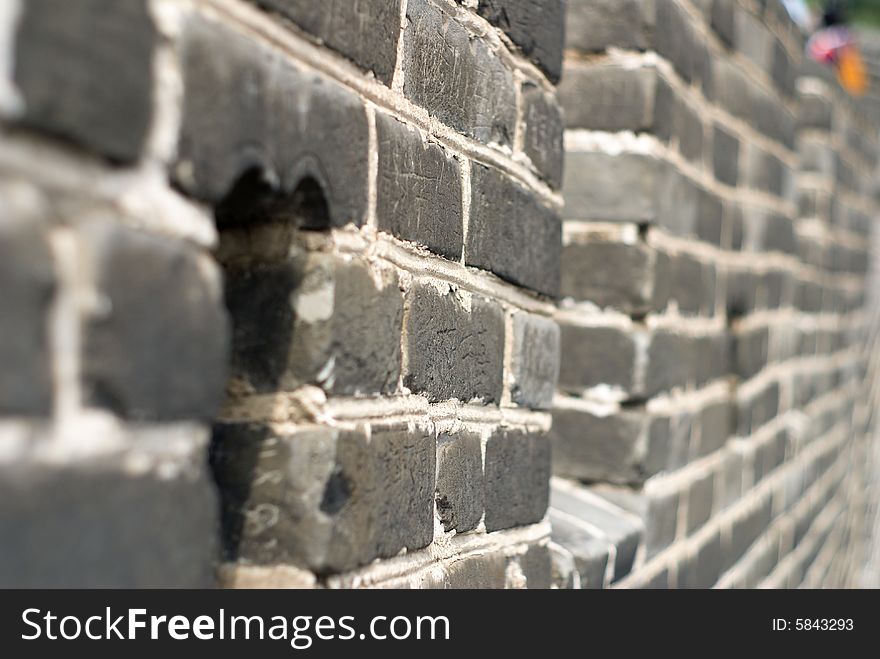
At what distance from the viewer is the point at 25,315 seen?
66cm

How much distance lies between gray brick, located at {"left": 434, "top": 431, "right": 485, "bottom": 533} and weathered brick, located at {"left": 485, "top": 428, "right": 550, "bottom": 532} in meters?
0.04

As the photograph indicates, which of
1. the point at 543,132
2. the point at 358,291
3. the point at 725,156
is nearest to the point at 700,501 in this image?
the point at 725,156

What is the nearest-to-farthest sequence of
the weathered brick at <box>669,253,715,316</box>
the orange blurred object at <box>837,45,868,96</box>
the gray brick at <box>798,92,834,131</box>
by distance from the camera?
the weathered brick at <box>669,253,715,316</box> → the gray brick at <box>798,92,834,131</box> → the orange blurred object at <box>837,45,868,96</box>

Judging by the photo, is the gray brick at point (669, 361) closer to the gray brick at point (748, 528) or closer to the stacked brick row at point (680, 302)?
the stacked brick row at point (680, 302)

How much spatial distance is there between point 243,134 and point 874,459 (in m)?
6.27

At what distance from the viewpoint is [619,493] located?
2398 millimetres

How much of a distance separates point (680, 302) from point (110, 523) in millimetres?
2035

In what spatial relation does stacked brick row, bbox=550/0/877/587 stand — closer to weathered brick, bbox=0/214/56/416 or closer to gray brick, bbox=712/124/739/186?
gray brick, bbox=712/124/739/186

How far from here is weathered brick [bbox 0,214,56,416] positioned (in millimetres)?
651

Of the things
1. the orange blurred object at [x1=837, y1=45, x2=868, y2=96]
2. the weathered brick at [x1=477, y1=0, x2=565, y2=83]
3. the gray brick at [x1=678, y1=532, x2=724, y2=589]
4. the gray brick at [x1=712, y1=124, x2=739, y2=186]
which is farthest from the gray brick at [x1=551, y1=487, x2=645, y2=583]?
the orange blurred object at [x1=837, y1=45, x2=868, y2=96]

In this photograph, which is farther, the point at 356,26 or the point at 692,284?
the point at 692,284

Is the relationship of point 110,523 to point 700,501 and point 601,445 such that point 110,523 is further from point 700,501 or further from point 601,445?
point 700,501
